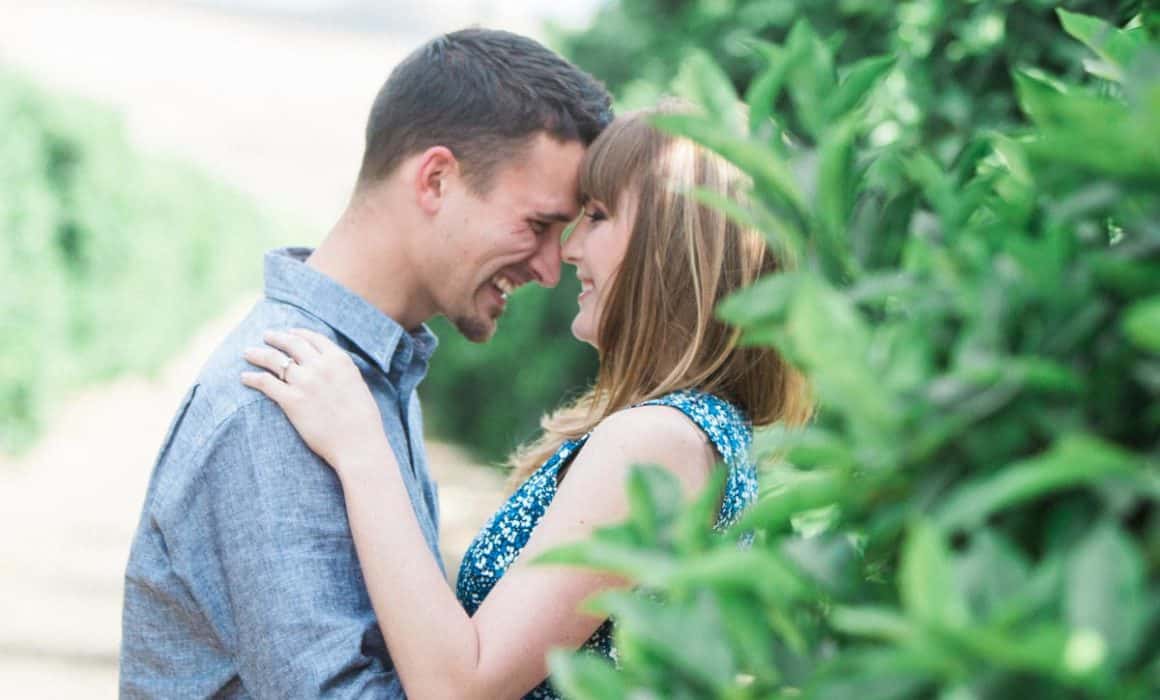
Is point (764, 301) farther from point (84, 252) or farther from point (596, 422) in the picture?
point (84, 252)

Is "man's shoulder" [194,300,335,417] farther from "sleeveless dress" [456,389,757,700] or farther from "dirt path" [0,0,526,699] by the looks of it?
"dirt path" [0,0,526,699]

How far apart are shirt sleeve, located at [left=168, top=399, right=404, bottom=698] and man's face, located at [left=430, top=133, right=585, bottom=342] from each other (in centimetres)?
69

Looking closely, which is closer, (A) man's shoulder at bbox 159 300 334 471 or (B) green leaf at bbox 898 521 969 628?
(B) green leaf at bbox 898 521 969 628

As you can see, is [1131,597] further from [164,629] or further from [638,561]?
[164,629]

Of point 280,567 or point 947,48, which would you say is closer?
point 280,567

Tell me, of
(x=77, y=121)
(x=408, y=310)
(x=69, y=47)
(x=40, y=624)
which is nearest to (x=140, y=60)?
(x=69, y=47)

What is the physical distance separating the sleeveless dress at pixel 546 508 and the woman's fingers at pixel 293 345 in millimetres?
538

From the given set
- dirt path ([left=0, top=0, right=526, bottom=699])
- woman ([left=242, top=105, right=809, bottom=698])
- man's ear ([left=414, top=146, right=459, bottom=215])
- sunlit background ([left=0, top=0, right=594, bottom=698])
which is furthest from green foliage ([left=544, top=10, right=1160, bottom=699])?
dirt path ([left=0, top=0, right=526, bottom=699])

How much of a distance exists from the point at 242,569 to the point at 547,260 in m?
1.10

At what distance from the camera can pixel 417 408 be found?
3.03m

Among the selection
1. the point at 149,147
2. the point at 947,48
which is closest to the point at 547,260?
the point at 947,48

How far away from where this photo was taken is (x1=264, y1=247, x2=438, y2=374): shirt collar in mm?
2545

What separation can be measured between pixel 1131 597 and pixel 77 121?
11914 mm

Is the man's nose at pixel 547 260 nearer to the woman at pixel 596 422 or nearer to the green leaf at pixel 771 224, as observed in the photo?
the woman at pixel 596 422
